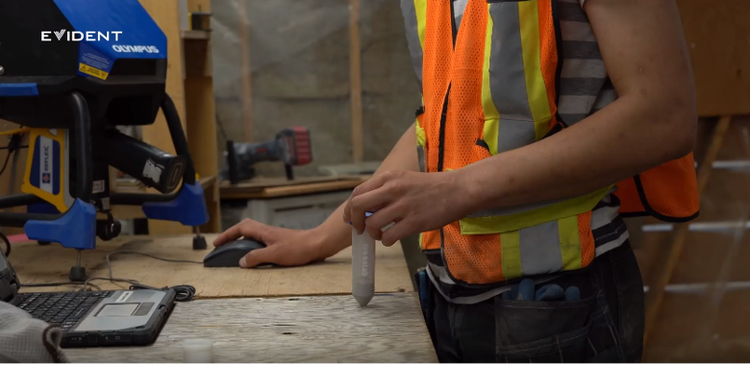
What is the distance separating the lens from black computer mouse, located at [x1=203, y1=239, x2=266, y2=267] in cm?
122

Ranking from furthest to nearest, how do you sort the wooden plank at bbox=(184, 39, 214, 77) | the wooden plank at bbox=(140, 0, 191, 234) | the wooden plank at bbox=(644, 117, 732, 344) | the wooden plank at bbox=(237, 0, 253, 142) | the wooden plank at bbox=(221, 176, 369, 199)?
the wooden plank at bbox=(237, 0, 253, 142)
the wooden plank at bbox=(221, 176, 369, 199)
the wooden plank at bbox=(184, 39, 214, 77)
the wooden plank at bbox=(644, 117, 732, 344)
the wooden plank at bbox=(140, 0, 191, 234)

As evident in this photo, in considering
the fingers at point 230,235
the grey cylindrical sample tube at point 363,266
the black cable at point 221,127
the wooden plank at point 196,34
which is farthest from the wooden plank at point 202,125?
the grey cylindrical sample tube at point 363,266

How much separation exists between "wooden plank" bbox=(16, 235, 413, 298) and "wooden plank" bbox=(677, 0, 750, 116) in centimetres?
149

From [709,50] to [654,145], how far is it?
178cm

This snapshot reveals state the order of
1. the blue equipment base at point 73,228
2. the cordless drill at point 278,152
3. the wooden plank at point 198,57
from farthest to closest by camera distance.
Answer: the cordless drill at point 278,152
the wooden plank at point 198,57
the blue equipment base at point 73,228

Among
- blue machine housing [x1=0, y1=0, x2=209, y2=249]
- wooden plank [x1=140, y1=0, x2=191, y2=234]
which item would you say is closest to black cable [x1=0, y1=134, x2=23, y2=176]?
blue machine housing [x1=0, y1=0, x2=209, y2=249]

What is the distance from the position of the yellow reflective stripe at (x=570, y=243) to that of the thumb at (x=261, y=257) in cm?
51

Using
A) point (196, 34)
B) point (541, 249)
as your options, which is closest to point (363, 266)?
point (541, 249)

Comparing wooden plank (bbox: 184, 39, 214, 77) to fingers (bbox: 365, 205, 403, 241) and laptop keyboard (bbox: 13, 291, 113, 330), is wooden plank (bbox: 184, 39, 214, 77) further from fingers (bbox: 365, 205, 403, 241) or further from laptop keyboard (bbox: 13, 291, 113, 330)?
fingers (bbox: 365, 205, 403, 241)

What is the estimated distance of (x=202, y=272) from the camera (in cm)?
118

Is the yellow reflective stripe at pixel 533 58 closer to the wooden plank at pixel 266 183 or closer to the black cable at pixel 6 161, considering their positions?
the black cable at pixel 6 161

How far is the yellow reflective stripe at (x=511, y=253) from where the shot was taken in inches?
35.2

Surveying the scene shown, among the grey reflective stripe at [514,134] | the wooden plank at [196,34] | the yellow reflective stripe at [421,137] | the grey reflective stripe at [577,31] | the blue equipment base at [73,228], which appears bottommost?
the blue equipment base at [73,228]

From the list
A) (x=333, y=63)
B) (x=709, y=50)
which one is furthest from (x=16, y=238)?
(x=333, y=63)
